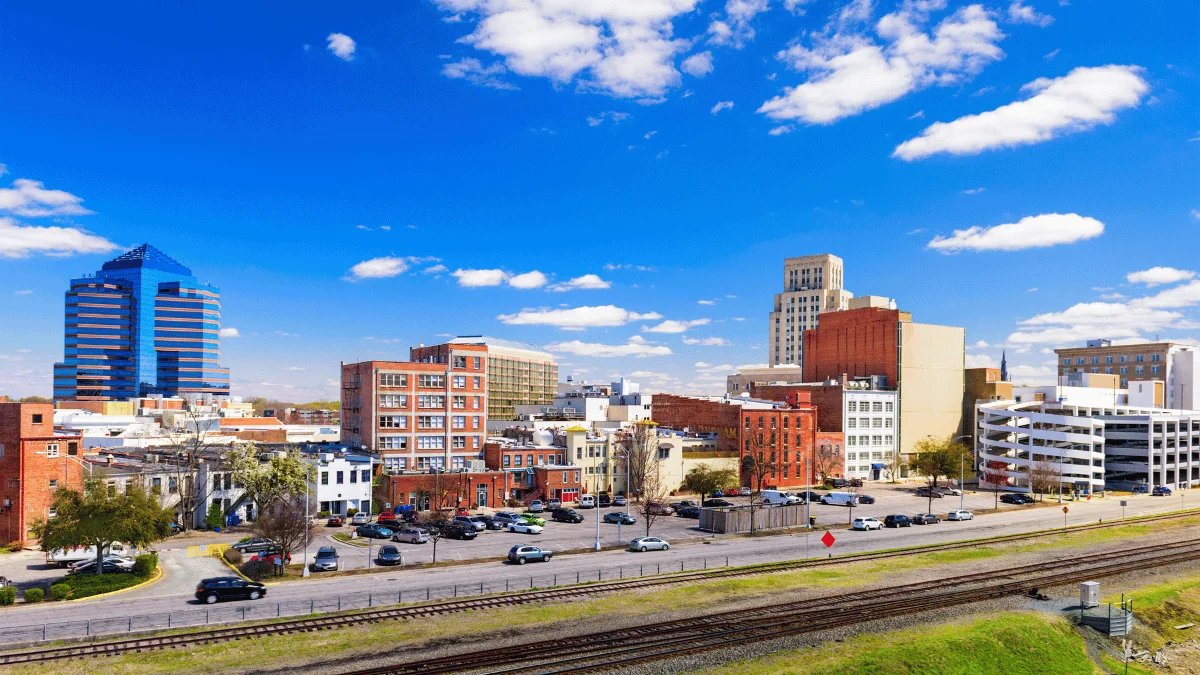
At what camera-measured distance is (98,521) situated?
55844 mm

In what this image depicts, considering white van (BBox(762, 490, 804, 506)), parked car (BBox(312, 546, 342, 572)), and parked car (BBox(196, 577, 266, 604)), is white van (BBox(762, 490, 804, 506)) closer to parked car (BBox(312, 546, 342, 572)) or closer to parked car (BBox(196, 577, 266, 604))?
parked car (BBox(312, 546, 342, 572))

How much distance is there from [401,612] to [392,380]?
55.5 m

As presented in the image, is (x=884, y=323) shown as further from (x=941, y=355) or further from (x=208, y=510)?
(x=208, y=510)

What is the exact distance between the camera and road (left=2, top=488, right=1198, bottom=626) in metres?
49.9

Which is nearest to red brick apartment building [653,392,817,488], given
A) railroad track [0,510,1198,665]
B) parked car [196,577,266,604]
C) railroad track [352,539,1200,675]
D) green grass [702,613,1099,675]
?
railroad track [0,510,1198,665]

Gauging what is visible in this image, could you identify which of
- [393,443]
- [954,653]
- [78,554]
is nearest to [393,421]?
[393,443]

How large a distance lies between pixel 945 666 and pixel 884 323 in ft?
376

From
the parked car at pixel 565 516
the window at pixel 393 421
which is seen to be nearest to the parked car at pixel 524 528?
the parked car at pixel 565 516

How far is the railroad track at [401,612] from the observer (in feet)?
129

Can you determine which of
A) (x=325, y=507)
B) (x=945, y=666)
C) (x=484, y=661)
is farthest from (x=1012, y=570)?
(x=325, y=507)

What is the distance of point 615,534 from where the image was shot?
80000mm

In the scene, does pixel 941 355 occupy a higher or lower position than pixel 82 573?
higher

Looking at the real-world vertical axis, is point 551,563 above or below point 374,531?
below

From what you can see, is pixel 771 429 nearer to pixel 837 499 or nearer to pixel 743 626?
pixel 837 499
